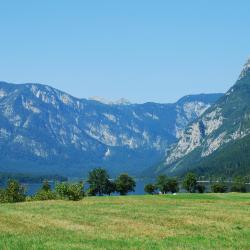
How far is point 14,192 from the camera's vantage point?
159750 mm

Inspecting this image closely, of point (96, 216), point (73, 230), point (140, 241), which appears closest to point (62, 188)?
point (96, 216)

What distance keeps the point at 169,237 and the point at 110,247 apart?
25.5ft

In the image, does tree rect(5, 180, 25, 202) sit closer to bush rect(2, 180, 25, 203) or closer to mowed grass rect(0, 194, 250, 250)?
bush rect(2, 180, 25, 203)

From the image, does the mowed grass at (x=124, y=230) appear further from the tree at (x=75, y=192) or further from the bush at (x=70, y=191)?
the bush at (x=70, y=191)

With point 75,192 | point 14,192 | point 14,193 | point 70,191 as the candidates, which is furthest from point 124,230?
point 14,192

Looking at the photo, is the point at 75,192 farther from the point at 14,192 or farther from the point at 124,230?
the point at 124,230

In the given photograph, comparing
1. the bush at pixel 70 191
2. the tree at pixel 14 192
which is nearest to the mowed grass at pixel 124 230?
the bush at pixel 70 191

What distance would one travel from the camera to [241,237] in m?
48.3

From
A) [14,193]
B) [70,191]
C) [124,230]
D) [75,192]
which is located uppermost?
[70,191]

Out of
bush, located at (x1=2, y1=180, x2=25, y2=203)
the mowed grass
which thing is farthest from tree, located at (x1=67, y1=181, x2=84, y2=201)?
the mowed grass

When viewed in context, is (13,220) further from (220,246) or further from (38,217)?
(220,246)

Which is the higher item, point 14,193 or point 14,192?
point 14,192

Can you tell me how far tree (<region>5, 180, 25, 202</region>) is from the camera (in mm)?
152375

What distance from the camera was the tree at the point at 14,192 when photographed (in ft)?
500
